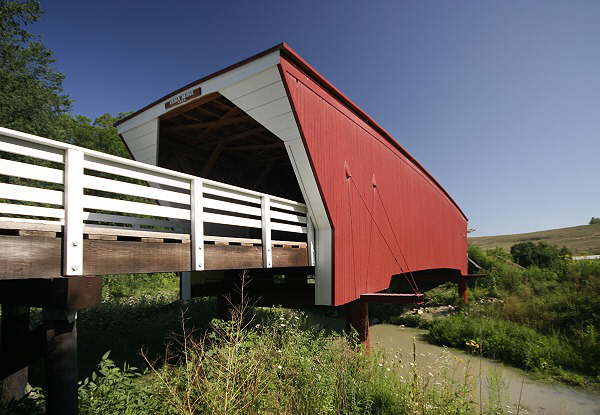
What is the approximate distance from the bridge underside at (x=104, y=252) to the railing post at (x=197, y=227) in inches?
2.8

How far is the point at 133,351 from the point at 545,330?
12.5 metres

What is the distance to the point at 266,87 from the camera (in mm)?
5160

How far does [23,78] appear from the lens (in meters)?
16.0

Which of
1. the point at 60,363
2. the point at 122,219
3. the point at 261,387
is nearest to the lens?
the point at 60,363

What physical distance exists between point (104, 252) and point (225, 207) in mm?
1889

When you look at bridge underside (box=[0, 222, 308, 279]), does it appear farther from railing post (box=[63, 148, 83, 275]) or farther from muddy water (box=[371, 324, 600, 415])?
muddy water (box=[371, 324, 600, 415])

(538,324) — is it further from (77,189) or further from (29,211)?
(29,211)

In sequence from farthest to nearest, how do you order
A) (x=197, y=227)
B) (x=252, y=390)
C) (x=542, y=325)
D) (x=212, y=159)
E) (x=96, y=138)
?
1. (x=96, y=138)
2. (x=542, y=325)
3. (x=212, y=159)
4. (x=197, y=227)
5. (x=252, y=390)

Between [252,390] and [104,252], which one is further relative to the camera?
[252,390]

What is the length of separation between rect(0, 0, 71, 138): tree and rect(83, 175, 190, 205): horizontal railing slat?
52.4 feet

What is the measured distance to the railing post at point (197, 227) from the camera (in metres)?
3.97

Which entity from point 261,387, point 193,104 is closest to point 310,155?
point 193,104

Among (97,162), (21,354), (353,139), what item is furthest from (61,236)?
(353,139)

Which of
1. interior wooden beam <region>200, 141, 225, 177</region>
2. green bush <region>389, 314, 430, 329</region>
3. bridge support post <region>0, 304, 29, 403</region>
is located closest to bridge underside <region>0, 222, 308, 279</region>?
bridge support post <region>0, 304, 29, 403</region>
